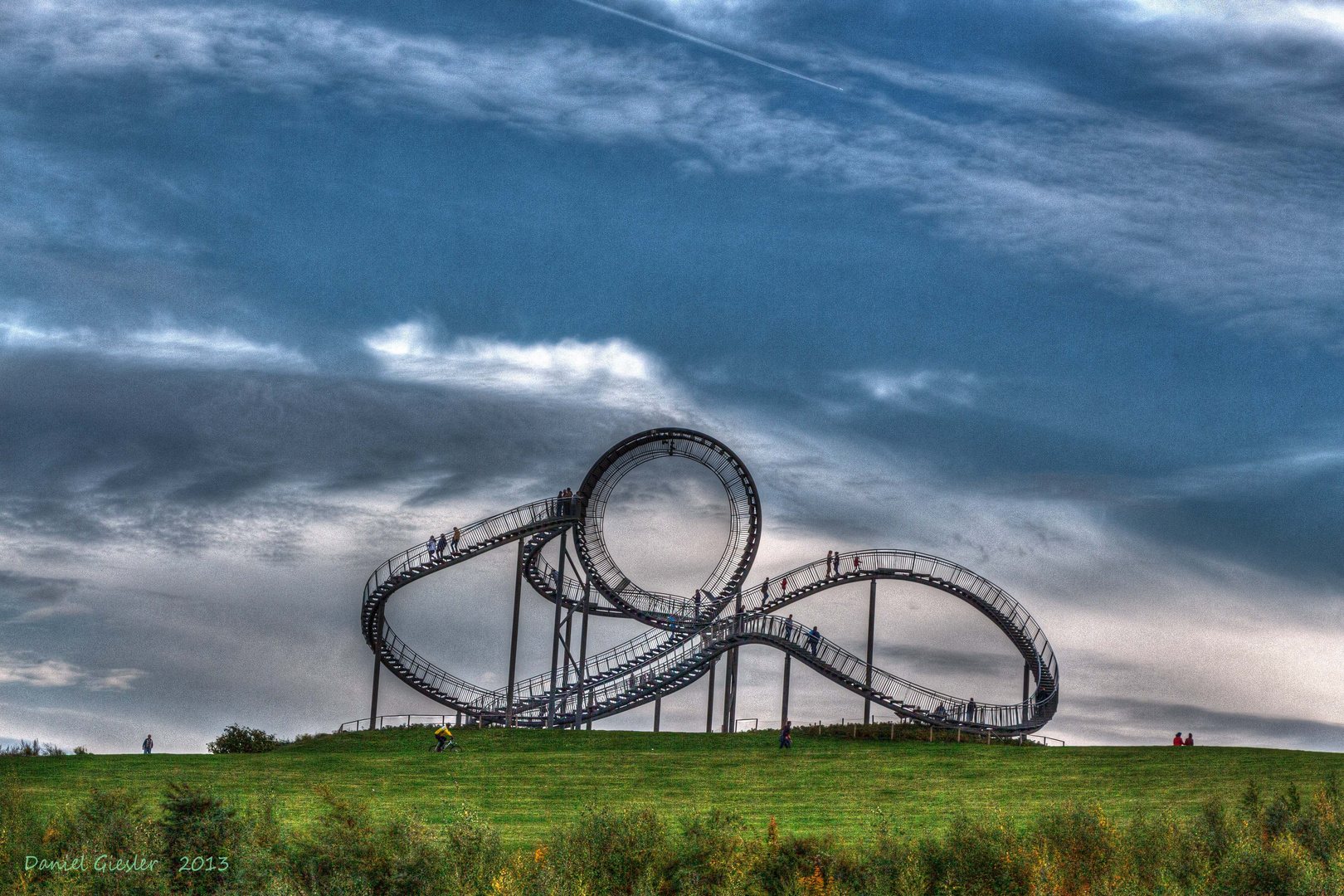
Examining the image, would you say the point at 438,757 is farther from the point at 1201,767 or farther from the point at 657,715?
the point at 1201,767

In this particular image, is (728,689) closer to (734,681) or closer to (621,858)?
(734,681)

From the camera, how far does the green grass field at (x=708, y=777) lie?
112ft

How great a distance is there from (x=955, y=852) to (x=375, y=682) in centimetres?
3306

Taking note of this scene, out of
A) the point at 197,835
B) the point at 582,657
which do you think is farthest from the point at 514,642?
the point at 197,835

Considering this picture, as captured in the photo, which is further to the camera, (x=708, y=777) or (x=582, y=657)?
(x=582, y=657)

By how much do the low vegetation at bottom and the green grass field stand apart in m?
2.00

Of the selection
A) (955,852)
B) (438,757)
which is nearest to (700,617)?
(438,757)

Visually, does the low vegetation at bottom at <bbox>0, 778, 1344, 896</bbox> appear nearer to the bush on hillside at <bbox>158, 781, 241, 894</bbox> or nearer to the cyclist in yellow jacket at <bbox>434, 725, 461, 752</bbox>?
the bush on hillside at <bbox>158, 781, 241, 894</bbox>

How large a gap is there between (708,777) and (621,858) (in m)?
11.0

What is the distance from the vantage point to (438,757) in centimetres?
4278

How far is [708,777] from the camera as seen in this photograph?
128 ft

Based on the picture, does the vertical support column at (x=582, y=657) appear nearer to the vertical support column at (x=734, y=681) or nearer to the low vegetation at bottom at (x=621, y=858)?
the vertical support column at (x=734, y=681)

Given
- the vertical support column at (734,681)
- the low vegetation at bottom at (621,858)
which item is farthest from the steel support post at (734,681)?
the low vegetation at bottom at (621,858)

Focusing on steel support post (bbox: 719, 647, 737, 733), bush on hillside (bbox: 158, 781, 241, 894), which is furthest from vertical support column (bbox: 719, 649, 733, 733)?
bush on hillside (bbox: 158, 781, 241, 894)
